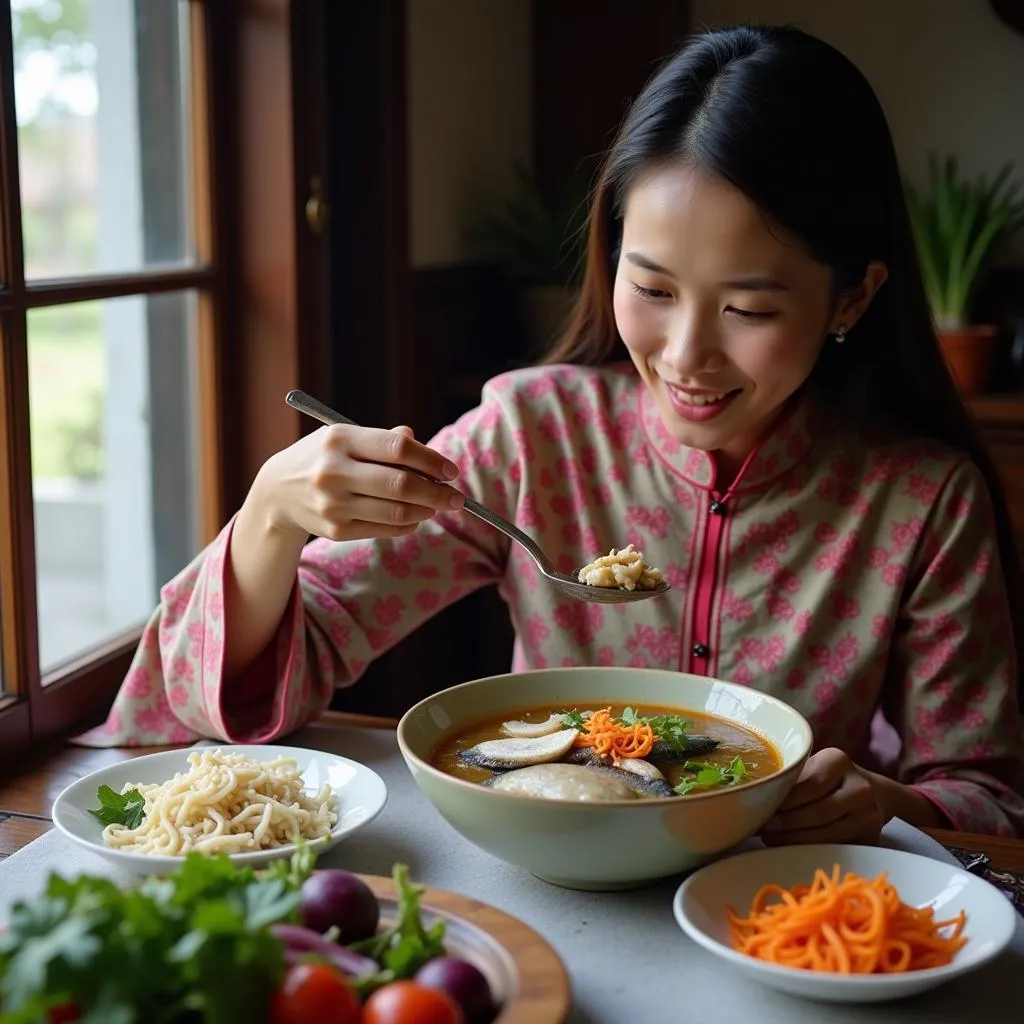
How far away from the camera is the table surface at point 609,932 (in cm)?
104

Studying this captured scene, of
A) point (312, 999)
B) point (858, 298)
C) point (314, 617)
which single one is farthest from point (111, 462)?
point (312, 999)

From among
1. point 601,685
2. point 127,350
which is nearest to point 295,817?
point 601,685

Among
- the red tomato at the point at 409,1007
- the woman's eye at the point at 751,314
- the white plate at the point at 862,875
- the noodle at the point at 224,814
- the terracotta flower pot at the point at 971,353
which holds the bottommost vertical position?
the white plate at the point at 862,875

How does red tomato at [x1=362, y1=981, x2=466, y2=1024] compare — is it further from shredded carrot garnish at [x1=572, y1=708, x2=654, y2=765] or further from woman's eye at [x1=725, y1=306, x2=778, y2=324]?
woman's eye at [x1=725, y1=306, x2=778, y2=324]

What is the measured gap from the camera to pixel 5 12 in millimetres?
1677

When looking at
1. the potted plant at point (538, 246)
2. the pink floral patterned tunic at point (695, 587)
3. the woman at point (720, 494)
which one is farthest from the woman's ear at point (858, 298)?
the potted plant at point (538, 246)

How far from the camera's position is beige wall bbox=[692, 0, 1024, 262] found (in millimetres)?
3465

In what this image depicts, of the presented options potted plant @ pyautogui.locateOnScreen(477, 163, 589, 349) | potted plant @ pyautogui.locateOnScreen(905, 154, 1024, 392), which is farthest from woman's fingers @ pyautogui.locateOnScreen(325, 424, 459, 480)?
potted plant @ pyautogui.locateOnScreen(905, 154, 1024, 392)

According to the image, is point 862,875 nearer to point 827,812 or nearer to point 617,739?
point 827,812

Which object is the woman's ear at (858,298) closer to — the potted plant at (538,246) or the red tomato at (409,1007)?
the red tomato at (409,1007)

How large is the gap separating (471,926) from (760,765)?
0.41 metres

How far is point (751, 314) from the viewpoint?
1.56 m

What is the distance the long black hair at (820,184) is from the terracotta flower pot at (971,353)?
1.41 m

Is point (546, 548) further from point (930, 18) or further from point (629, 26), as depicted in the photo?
point (930, 18)
